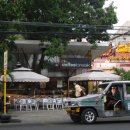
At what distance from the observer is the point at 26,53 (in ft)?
107

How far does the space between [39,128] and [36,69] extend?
15600 mm

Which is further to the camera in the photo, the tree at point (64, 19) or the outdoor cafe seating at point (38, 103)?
the tree at point (64, 19)

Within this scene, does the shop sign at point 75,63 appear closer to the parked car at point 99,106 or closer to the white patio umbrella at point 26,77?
the white patio umbrella at point 26,77

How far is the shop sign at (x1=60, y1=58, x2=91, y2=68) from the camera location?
3120 cm

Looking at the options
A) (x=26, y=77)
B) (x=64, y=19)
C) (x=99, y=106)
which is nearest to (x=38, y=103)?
(x=26, y=77)

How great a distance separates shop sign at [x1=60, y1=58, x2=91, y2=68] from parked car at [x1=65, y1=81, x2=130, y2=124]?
11846 millimetres

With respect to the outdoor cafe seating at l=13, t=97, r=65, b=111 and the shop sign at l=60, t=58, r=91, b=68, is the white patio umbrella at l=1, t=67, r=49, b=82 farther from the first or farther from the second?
the shop sign at l=60, t=58, r=91, b=68

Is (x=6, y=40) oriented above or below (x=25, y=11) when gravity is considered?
below

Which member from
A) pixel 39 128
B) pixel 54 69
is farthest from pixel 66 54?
pixel 39 128

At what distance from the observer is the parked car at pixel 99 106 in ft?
62.4

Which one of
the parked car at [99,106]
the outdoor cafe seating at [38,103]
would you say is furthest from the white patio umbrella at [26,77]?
the parked car at [99,106]

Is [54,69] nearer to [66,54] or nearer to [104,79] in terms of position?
[66,54]

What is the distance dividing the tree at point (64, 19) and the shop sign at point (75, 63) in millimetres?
1446

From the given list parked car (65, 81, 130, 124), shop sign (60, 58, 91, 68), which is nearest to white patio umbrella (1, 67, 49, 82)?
shop sign (60, 58, 91, 68)
